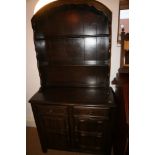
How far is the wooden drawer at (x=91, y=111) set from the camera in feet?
5.22

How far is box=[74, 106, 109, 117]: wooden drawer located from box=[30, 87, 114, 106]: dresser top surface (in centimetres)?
6

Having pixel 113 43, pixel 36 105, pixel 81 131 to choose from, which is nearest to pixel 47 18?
pixel 113 43

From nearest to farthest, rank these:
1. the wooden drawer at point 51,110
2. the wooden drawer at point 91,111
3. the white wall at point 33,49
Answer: the wooden drawer at point 91,111 → the wooden drawer at point 51,110 → the white wall at point 33,49

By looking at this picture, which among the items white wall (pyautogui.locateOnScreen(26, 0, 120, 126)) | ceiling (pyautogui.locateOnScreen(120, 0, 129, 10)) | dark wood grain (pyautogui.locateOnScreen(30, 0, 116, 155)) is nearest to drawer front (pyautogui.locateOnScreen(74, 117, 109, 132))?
dark wood grain (pyautogui.locateOnScreen(30, 0, 116, 155))

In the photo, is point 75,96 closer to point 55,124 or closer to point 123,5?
point 55,124

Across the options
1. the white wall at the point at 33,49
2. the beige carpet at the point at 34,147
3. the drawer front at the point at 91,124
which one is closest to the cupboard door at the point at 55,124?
the drawer front at the point at 91,124

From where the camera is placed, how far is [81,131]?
1.75 meters

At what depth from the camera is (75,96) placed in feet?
5.77

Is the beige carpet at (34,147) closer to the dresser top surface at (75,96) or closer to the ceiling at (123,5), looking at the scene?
the dresser top surface at (75,96)

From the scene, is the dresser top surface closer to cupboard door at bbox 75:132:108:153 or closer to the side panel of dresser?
the side panel of dresser

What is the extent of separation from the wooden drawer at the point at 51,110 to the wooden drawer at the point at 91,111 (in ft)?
0.48

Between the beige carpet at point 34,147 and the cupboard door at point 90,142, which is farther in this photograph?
the beige carpet at point 34,147

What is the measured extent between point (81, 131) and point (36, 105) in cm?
61
